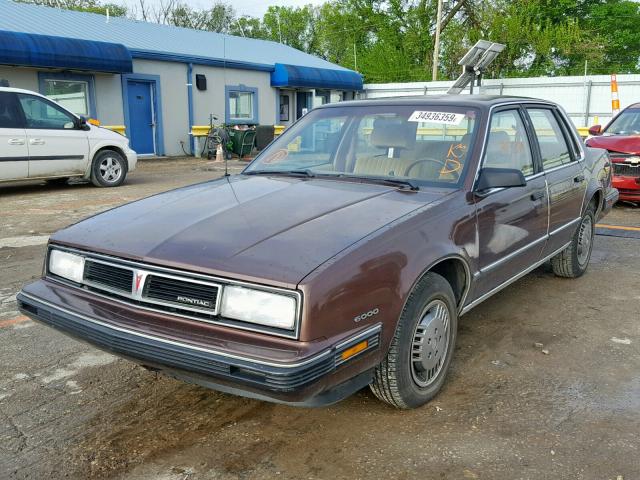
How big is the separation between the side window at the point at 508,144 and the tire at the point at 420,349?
1.08 meters

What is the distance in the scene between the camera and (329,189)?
3.33 metres

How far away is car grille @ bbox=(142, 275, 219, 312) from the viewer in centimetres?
236

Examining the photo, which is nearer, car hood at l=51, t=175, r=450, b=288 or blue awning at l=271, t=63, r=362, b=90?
car hood at l=51, t=175, r=450, b=288

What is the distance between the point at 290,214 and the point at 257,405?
1.05 m

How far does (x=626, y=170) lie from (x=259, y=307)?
800cm

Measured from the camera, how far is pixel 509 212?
142 inches

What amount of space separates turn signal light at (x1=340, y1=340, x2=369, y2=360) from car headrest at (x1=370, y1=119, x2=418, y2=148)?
1.69 m

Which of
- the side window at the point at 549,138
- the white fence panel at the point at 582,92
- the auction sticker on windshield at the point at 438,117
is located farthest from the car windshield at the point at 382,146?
the white fence panel at the point at 582,92

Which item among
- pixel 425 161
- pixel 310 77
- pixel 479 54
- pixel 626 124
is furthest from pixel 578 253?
pixel 310 77

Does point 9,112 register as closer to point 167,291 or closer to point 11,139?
point 11,139

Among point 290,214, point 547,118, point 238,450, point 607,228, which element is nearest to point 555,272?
point 547,118

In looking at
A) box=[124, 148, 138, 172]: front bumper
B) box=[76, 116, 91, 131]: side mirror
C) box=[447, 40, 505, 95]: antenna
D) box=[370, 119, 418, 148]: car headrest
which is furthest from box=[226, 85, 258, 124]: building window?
box=[370, 119, 418, 148]: car headrest

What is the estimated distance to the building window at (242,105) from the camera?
1989 cm

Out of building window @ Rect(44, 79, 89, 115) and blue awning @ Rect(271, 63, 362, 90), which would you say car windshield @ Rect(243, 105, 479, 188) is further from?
blue awning @ Rect(271, 63, 362, 90)
